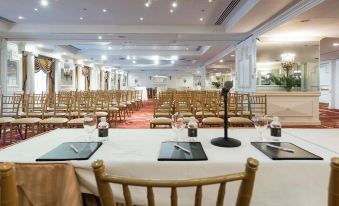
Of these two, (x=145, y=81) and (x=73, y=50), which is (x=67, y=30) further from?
(x=145, y=81)

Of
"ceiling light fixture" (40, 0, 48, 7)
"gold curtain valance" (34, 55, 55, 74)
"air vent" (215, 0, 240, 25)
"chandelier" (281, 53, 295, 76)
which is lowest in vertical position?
"chandelier" (281, 53, 295, 76)

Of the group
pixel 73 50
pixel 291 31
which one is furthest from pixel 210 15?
pixel 73 50

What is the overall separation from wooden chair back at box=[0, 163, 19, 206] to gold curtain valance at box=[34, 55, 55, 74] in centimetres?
1095

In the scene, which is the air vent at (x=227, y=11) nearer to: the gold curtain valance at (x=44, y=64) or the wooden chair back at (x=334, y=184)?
the wooden chair back at (x=334, y=184)

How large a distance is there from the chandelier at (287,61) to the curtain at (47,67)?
8.47 metres

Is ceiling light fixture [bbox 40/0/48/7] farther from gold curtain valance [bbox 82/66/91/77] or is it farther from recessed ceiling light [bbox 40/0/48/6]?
gold curtain valance [bbox 82/66/91/77]

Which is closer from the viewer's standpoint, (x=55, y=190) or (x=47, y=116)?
(x=55, y=190)

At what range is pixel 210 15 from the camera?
6809mm

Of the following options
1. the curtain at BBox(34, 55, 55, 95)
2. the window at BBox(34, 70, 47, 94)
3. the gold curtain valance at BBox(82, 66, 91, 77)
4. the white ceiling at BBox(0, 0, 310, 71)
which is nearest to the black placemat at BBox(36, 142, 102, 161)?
the white ceiling at BBox(0, 0, 310, 71)

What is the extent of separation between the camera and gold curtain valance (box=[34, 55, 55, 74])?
1050cm

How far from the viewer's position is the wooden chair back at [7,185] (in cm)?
69

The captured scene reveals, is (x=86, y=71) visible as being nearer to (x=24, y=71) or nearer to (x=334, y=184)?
(x=24, y=71)

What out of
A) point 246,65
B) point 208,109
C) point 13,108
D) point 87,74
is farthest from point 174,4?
point 87,74

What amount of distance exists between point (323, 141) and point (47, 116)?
17.0 feet
